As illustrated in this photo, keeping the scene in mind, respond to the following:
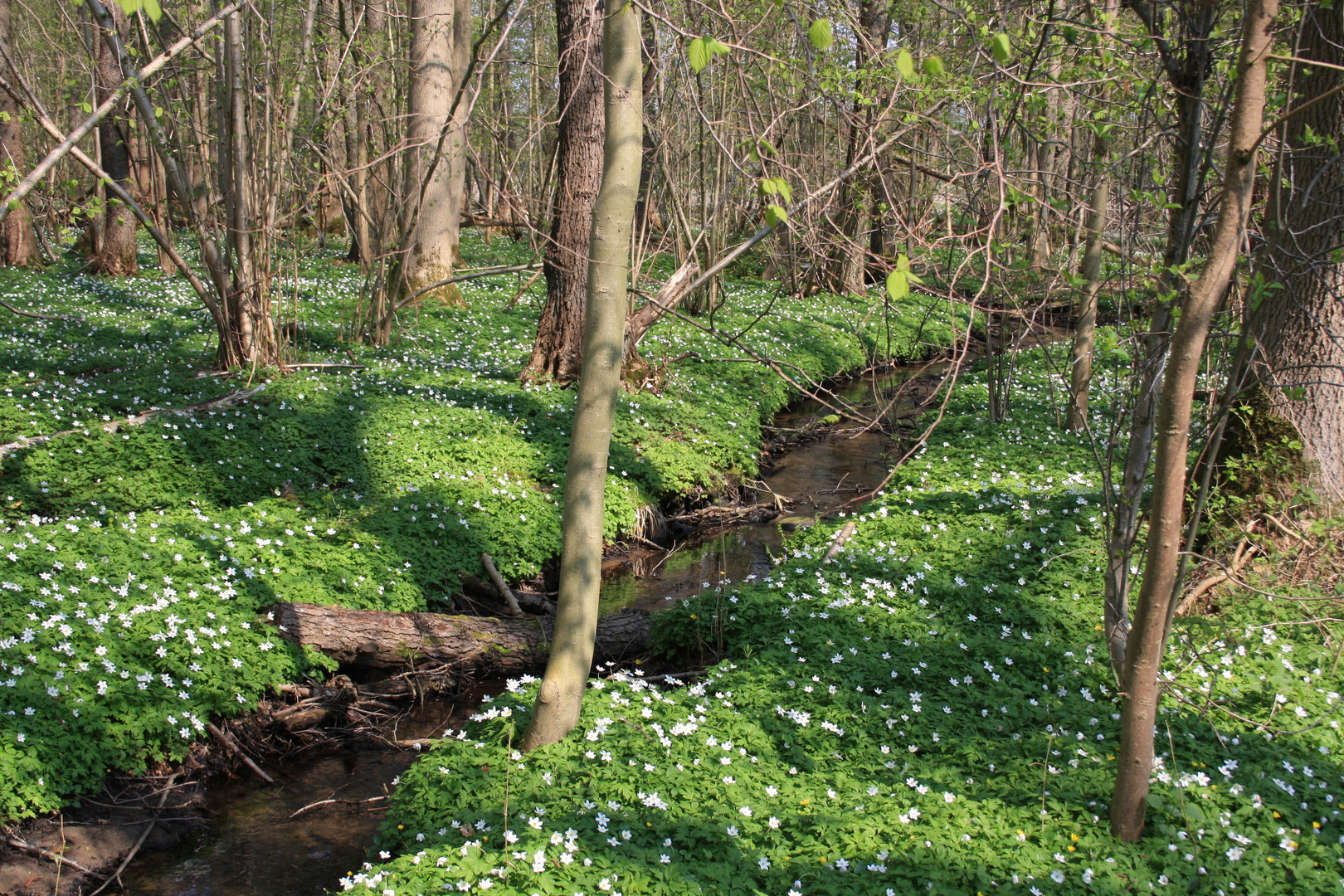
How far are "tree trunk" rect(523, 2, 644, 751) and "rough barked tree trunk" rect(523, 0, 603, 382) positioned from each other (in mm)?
5262

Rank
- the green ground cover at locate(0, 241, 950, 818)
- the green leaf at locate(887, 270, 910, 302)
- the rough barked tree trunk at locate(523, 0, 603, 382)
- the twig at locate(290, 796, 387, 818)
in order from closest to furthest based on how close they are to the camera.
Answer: the green leaf at locate(887, 270, 910, 302) < the green ground cover at locate(0, 241, 950, 818) < the twig at locate(290, 796, 387, 818) < the rough barked tree trunk at locate(523, 0, 603, 382)

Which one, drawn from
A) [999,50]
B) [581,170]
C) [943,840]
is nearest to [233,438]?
[581,170]

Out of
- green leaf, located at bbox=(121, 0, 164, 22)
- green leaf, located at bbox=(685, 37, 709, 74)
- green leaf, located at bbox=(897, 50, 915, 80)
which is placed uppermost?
green leaf, located at bbox=(685, 37, 709, 74)

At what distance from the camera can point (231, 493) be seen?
23.6 feet

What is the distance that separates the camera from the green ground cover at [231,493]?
15.0 feet

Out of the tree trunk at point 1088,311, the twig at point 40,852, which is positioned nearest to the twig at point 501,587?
the twig at point 40,852

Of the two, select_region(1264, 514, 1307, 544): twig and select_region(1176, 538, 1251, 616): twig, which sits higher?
select_region(1264, 514, 1307, 544): twig

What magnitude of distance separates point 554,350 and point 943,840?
26.4 ft

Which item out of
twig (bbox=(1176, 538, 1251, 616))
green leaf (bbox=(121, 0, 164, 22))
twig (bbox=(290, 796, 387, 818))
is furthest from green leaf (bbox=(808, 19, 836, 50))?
twig (bbox=(1176, 538, 1251, 616))

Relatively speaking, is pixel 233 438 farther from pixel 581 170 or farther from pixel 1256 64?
pixel 1256 64

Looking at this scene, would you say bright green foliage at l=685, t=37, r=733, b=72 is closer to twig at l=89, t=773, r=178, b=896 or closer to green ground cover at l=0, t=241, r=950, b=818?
green ground cover at l=0, t=241, r=950, b=818

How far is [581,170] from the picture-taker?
9750mm

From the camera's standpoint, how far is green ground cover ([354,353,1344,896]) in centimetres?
347

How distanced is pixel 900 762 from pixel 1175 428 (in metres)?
2.21
